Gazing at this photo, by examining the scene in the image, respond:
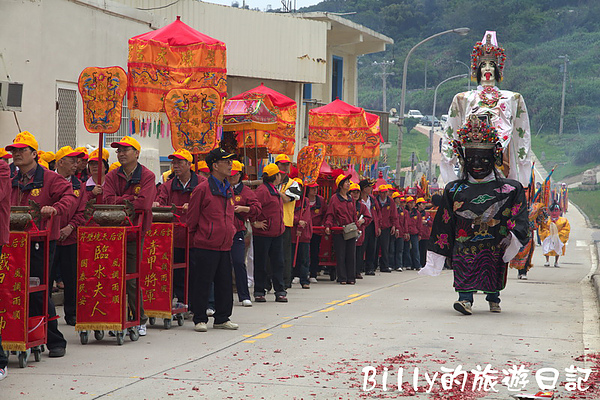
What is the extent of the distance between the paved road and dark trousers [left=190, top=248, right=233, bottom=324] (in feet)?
0.78

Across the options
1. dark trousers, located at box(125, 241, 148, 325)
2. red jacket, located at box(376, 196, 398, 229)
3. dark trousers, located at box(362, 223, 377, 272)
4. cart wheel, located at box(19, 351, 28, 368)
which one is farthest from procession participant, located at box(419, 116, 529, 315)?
red jacket, located at box(376, 196, 398, 229)

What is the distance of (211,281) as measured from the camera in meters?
11.2

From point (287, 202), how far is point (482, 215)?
14.5ft

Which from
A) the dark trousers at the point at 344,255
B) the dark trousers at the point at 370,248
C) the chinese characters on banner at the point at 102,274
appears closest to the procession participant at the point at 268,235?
the dark trousers at the point at 344,255

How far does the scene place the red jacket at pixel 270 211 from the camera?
A: 577 inches

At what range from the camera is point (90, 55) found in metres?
20.5

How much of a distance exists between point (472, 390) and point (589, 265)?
21.3 meters

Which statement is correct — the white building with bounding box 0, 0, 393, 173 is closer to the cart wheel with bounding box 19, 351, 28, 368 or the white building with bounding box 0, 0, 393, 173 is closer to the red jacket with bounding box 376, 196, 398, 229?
the red jacket with bounding box 376, 196, 398, 229

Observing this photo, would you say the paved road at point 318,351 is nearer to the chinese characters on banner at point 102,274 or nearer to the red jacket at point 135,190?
the chinese characters on banner at point 102,274

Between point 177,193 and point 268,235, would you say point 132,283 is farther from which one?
point 268,235

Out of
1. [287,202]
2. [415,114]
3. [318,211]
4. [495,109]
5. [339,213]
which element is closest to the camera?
[495,109]

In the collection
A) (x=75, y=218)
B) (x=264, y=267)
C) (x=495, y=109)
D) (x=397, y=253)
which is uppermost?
(x=495, y=109)

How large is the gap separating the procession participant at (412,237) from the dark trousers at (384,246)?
5.78 ft

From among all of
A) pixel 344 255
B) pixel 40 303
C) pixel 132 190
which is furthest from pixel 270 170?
pixel 40 303
